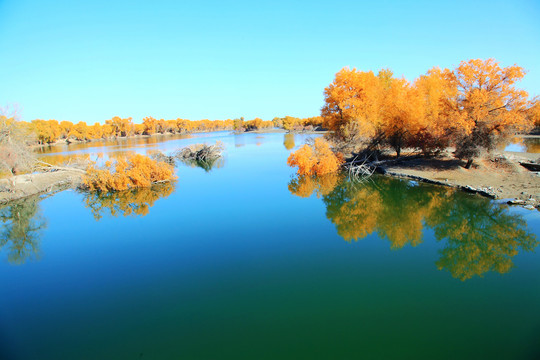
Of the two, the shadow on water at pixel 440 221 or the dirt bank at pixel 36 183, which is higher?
the dirt bank at pixel 36 183

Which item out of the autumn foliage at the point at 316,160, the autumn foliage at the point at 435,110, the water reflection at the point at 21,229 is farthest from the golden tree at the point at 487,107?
the water reflection at the point at 21,229

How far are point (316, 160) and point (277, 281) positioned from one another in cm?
1676

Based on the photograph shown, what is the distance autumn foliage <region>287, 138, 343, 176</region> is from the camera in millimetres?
24156

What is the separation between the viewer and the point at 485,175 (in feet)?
62.8

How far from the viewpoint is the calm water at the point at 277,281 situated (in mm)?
6348

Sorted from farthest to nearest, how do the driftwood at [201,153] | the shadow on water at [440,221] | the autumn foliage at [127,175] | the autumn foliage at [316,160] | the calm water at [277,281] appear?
1. the driftwood at [201,153]
2. the autumn foliage at [316,160]
3. the autumn foliage at [127,175]
4. the shadow on water at [440,221]
5. the calm water at [277,281]

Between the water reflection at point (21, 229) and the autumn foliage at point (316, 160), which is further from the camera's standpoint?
the autumn foliage at point (316, 160)

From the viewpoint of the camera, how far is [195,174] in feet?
92.9

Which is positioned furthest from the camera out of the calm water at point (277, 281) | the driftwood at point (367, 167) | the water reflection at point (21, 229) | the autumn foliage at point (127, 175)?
the driftwood at point (367, 167)

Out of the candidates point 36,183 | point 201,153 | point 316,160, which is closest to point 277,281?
point 316,160

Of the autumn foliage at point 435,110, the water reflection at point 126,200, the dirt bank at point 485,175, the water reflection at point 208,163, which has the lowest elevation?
the water reflection at point 126,200

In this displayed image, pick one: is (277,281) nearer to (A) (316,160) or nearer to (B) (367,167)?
(A) (316,160)

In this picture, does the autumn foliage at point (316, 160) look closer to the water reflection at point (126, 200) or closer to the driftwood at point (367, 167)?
the driftwood at point (367, 167)

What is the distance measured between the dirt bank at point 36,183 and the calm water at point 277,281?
175 inches
